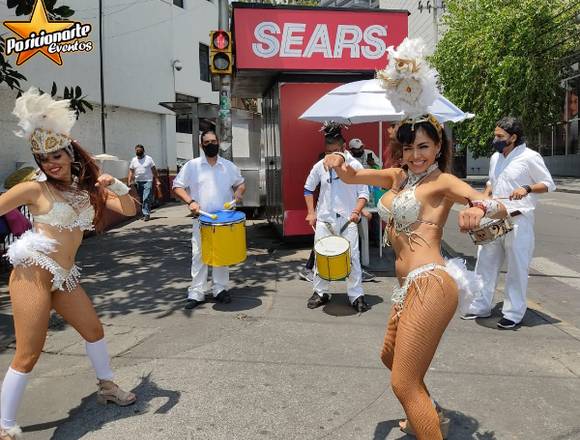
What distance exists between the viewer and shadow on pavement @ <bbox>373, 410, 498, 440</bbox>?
10.4 ft

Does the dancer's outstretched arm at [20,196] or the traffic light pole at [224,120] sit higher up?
the traffic light pole at [224,120]

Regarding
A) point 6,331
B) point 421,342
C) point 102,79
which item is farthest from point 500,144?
point 102,79

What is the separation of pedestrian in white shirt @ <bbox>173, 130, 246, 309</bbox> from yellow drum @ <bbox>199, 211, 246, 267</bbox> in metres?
0.26

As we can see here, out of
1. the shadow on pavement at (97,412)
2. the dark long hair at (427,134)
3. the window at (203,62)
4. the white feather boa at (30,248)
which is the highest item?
the window at (203,62)

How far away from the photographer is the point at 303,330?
5.13 meters

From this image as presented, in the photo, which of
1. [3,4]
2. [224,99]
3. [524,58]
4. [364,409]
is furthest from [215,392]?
[524,58]

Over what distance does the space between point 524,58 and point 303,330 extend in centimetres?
2235

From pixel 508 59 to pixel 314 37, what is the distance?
1735 centimetres

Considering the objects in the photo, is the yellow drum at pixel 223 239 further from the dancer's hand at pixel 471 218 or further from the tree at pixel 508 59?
the tree at pixel 508 59

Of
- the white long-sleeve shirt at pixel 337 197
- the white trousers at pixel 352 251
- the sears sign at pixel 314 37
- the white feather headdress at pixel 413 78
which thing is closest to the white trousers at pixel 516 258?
the white trousers at pixel 352 251

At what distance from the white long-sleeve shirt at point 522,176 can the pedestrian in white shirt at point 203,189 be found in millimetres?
2756

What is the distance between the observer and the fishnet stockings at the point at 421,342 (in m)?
2.54

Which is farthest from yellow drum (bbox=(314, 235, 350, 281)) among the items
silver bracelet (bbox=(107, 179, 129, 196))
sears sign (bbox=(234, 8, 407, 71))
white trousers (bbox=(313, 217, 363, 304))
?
sears sign (bbox=(234, 8, 407, 71))

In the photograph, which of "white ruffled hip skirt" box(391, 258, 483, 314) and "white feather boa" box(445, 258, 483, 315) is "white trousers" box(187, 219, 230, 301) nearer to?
"white ruffled hip skirt" box(391, 258, 483, 314)
